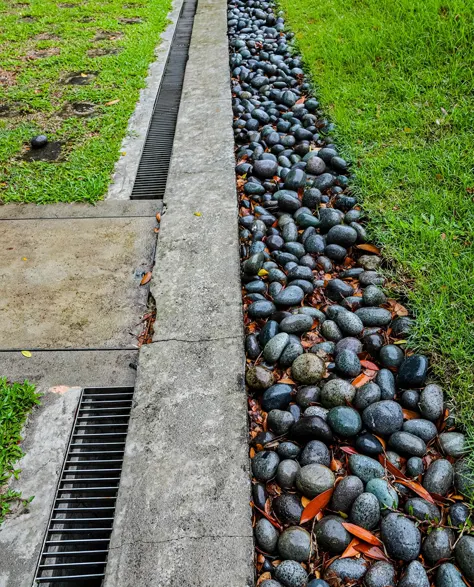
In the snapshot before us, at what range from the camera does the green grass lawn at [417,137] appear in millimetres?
2336

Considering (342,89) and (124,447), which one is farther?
(342,89)

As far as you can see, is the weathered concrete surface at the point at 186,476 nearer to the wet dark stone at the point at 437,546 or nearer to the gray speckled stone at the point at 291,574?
the gray speckled stone at the point at 291,574

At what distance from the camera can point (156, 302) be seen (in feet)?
8.30

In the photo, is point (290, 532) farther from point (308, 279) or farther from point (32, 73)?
point (32, 73)

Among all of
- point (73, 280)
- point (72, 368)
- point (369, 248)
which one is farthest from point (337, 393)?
point (73, 280)

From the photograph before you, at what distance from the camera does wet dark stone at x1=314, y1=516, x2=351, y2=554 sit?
1.66 meters

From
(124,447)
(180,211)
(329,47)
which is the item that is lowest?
(124,447)

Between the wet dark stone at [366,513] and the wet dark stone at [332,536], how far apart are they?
0.05 m

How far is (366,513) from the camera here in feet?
5.56

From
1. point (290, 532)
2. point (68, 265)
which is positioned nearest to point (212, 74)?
point (68, 265)

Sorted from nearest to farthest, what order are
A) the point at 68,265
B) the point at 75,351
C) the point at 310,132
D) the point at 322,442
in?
the point at 322,442 < the point at 75,351 < the point at 68,265 < the point at 310,132

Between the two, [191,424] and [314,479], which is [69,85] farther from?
[314,479]

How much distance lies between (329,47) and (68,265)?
3.56 m

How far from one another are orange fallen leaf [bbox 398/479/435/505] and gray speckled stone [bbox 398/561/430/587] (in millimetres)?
255
